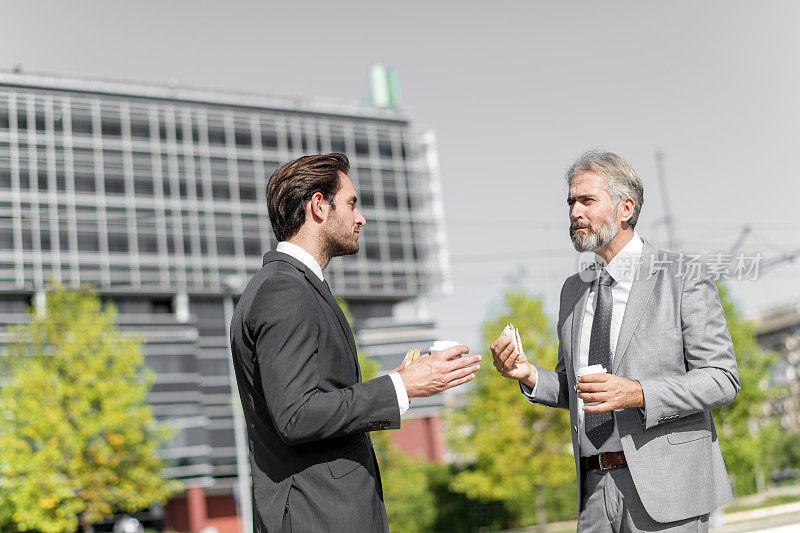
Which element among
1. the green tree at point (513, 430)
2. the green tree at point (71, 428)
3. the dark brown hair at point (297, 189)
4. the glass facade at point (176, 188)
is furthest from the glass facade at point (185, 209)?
the dark brown hair at point (297, 189)

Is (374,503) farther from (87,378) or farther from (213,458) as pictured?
(213,458)

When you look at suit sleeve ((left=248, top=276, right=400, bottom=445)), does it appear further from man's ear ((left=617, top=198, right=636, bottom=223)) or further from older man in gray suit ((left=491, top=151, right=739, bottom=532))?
man's ear ((left=617, top=198, right=636, bottom=223))

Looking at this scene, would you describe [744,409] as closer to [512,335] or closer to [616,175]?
[616,175]

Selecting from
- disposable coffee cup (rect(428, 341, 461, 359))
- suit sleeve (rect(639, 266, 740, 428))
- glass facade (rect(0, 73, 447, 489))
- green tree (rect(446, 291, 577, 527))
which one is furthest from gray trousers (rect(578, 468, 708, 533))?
glass facade (rect(0, 73, 447, 489))

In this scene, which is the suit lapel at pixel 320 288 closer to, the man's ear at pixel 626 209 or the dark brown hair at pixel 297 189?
the dark brown hair at pixel 297 189

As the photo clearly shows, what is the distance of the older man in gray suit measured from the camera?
3613 millimetres

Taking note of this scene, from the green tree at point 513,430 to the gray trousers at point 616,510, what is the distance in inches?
965

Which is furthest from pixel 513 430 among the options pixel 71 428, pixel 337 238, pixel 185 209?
pixel 185 209

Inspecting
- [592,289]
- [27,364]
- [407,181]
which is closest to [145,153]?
[407,181]

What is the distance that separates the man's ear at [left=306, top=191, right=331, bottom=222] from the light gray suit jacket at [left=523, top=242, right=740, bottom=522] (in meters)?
1.48

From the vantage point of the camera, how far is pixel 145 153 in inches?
2376

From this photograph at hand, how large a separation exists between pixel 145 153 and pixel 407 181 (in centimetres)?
2168

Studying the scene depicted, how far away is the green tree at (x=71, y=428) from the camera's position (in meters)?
25.6

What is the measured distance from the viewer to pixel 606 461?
383 centimetres
